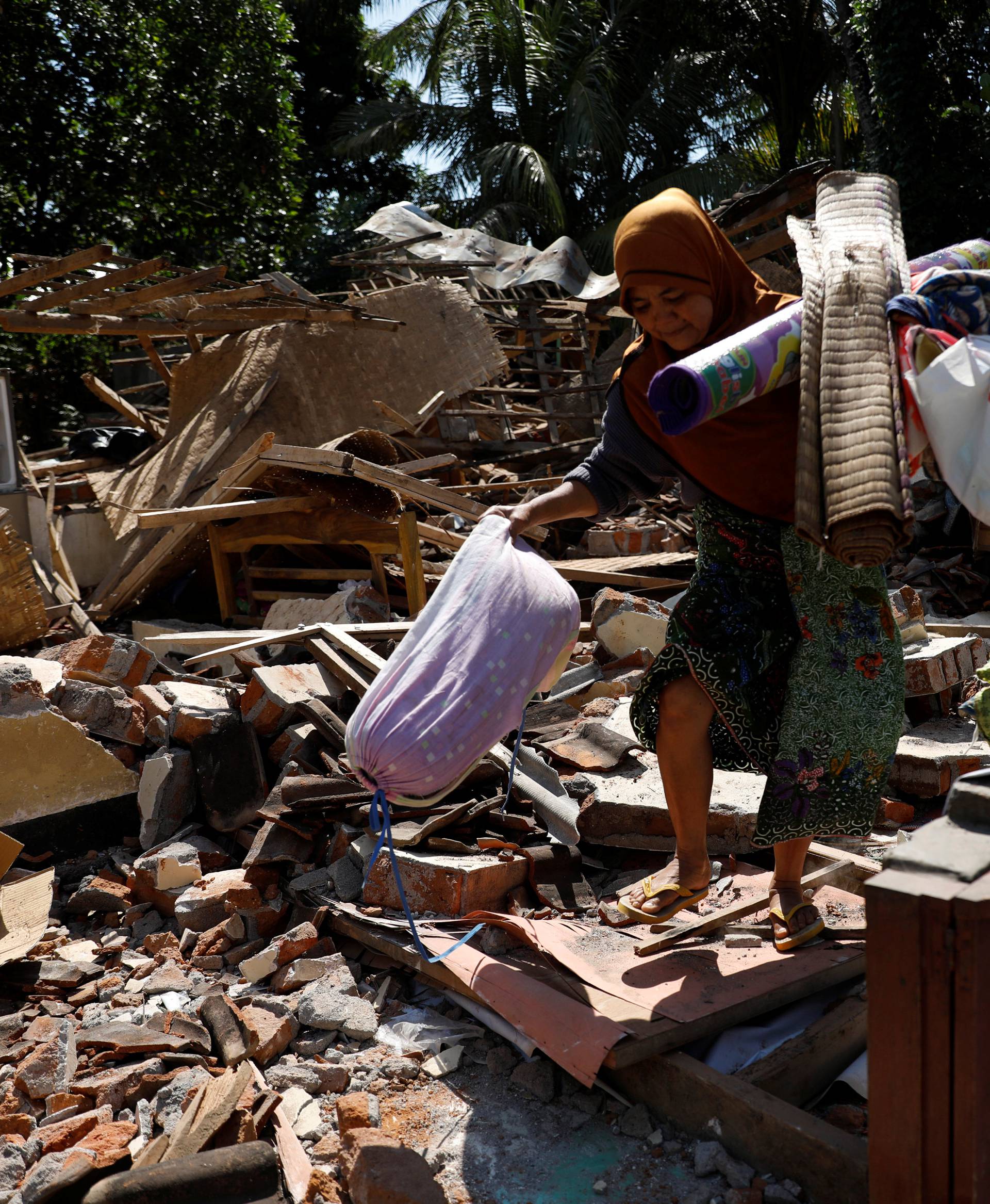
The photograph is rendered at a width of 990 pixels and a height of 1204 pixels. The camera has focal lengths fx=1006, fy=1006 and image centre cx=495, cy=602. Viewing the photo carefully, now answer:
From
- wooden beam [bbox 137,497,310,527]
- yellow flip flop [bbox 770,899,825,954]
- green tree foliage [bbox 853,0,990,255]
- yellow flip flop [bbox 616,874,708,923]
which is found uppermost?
green tree foliage [bbox 853,0,990,255]

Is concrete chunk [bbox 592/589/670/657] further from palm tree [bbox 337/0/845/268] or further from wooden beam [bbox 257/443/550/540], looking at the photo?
palm tree [bbox 337/0/845/268]

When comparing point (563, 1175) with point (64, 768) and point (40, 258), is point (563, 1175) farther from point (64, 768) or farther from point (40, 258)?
point (40, 258)

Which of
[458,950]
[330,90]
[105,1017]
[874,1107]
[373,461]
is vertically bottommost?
[105,1017]

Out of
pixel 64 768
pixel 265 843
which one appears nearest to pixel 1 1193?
pixel 265 843

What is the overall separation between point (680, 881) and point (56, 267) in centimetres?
534

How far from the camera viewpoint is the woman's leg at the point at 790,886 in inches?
104

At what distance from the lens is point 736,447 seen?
2.35 metres

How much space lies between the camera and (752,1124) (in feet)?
6.79

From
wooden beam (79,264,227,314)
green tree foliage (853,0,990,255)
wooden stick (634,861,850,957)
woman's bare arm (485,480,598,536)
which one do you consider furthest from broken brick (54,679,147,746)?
green tree foliage (853,0,990,255)

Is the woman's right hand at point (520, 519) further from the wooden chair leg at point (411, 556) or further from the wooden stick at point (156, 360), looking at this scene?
the wooden stick at point (156, 360)

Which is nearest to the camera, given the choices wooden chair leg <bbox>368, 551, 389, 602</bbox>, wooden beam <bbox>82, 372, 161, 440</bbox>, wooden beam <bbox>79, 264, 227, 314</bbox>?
wooden beam <bbox>79, 264, 227, 314</bbox>

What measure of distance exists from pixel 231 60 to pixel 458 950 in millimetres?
15821

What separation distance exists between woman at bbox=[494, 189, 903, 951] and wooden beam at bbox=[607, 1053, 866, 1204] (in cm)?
45

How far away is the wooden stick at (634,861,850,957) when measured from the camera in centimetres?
275
